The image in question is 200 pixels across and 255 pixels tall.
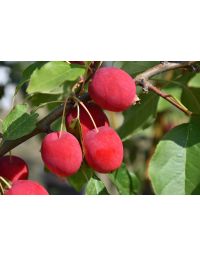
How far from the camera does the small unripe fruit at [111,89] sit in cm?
83

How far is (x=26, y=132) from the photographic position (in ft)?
2.93

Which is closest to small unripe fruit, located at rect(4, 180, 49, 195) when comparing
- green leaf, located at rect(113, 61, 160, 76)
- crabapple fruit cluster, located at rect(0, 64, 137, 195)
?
crabapple fruit cluster, located at rect(0, 64, 137, 195)

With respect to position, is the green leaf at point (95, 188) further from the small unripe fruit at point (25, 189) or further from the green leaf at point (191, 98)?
the green leaf at point (191, 98)

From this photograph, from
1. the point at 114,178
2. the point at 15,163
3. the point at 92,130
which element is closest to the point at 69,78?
the point at 92,130

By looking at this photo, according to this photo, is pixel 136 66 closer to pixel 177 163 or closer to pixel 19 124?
pixel 177 163

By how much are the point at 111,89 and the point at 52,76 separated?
0.10m

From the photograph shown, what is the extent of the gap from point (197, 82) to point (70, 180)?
0.39 meters

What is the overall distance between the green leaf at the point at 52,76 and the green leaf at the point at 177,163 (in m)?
0.28

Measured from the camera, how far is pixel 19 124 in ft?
3.02

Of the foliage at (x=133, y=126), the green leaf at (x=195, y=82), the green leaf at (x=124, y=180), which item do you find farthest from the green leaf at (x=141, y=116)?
the green leaf at (x=124, y=180)

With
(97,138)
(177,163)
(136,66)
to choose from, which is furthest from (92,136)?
(136,66)

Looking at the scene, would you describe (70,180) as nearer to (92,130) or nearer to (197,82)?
(92,130)

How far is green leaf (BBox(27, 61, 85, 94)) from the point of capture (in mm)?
814
